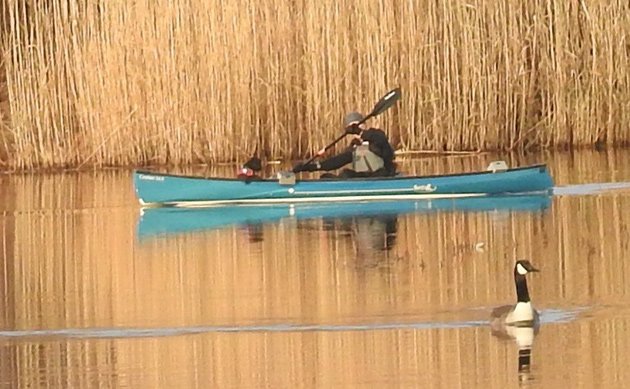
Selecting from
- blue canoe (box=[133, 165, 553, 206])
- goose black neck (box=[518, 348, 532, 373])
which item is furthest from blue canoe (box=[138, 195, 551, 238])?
goose black neck (box=[518, 348, 532, 373])

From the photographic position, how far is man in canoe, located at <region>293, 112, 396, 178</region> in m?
20.0

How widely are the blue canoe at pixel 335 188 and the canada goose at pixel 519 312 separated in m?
8.42

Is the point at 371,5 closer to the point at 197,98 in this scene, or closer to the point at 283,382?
the point at 197,98

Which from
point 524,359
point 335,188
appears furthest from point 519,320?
point 335,188

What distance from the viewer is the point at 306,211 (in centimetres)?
1992

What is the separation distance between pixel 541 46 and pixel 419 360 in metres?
15.3

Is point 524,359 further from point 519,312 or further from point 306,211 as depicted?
point 306,211

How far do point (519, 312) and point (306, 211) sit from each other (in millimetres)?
8981

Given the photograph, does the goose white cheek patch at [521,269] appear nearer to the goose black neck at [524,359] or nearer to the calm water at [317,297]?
the calm water at [317,297]

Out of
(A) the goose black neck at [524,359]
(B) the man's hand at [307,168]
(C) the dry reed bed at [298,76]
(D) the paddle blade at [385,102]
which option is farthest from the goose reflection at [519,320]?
(C) the dry reed bed at [298,76]

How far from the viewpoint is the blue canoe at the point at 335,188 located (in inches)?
781

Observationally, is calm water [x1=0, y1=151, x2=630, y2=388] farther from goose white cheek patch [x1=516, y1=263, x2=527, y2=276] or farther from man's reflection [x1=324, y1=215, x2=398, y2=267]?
goose white cheek patch [x1=516, y1=263, x2=527, y2=276]

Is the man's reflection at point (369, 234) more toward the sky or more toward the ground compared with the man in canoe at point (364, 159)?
more toward the ground

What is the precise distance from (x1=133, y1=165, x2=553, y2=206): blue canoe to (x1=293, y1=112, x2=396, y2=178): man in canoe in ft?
0.66
